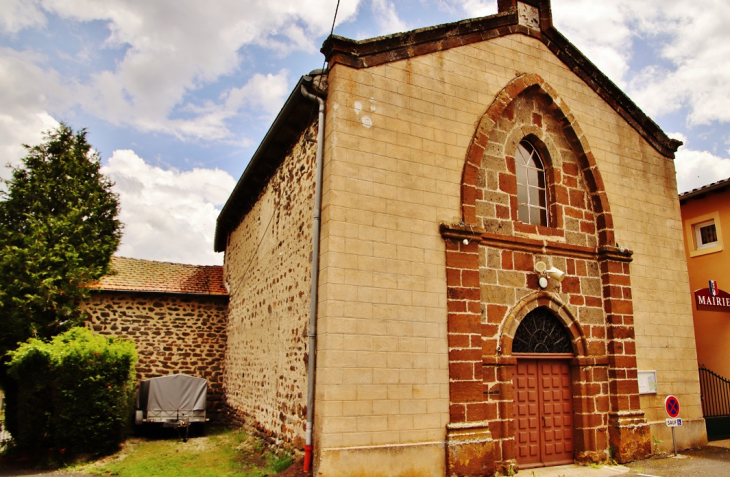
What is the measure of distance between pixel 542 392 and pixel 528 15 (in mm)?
7169

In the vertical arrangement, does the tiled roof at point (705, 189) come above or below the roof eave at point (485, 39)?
below

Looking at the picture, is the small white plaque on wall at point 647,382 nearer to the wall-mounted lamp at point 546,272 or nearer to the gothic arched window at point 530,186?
the wall-mounted lamp at point 546,272

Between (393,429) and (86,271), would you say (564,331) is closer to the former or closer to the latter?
(393,429)

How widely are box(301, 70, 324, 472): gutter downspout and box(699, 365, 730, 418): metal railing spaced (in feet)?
30.8

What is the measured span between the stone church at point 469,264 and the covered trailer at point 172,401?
144 cm

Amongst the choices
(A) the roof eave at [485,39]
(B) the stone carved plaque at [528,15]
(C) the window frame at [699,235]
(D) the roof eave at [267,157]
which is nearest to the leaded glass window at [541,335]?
(A) the roof eave at [485,39]

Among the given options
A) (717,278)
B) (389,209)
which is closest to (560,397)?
(389,209)

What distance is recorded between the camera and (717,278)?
12.6m

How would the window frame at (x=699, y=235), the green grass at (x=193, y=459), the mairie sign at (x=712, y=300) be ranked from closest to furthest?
the green grass at (x=193, y=459), the mairie sign at (x=712, y=300), the window frame at (x=699, y=235)

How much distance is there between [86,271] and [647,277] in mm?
13175

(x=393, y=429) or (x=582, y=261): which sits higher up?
(x=582, y=261)

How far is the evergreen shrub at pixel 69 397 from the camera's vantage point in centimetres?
970

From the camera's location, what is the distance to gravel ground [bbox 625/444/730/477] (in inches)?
317

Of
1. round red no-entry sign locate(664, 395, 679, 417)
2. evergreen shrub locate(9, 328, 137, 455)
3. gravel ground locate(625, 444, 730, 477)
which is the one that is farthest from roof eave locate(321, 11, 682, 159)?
evergreen shrub locate(9, 328, 137, 455)
